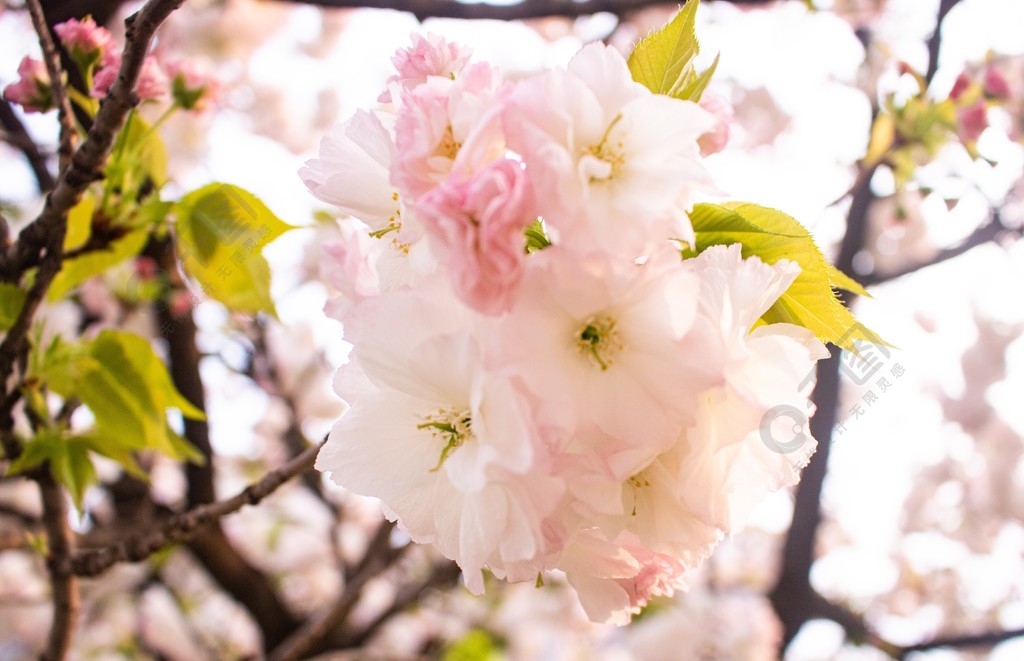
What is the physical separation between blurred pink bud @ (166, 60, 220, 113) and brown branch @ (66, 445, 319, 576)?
0.43 m

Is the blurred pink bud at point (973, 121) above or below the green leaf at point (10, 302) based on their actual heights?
below

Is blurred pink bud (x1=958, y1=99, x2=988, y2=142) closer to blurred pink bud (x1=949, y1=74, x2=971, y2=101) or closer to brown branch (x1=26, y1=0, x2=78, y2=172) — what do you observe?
blurred pink bud (x1=949, y1=74, x2=971, y2=101)

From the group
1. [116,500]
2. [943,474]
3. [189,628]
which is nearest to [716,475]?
[116,500]

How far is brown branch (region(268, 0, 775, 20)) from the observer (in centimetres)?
113

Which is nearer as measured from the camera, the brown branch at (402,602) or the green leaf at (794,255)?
the green leaf at (794,255)

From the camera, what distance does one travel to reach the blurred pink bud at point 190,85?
2.64ft

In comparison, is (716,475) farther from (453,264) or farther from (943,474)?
(943,474)

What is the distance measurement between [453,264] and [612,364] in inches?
3.6

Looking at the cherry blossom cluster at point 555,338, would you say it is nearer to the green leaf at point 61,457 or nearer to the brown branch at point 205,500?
the green leaf at point 61,457

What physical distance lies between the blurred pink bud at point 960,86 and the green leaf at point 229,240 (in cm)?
159

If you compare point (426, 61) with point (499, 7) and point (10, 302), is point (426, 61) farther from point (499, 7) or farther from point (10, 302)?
point (499, 7)

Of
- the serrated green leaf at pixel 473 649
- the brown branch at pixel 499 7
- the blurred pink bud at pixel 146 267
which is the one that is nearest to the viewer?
the brown branch at pixel 499 7

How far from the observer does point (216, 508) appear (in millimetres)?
649

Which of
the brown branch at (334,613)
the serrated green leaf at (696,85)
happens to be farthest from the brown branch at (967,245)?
the serrated green leaf at (696,85)
